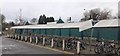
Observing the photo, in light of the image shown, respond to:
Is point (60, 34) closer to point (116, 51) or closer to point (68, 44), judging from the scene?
point (68, 44)

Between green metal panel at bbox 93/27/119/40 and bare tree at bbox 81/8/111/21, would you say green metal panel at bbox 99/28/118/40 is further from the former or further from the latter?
bare tree at bbox 81/8/111/21

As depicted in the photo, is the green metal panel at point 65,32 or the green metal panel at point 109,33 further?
the green metal panel at point 65,32

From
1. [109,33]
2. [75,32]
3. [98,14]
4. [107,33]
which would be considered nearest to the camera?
[109,33]

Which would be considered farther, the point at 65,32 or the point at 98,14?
the point at 98,14

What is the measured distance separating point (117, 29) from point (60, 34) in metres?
19.5

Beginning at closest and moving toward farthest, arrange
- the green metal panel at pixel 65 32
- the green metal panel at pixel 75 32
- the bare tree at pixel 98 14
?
the green metal panel at pixel 75 32 < the green metal panel at pixel 65 32 < the bare tree at pixel 98 14

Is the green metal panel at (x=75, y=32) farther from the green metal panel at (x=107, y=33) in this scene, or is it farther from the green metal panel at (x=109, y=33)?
the green metal panel at (x=109, y=33)

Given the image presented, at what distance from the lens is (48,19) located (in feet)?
390

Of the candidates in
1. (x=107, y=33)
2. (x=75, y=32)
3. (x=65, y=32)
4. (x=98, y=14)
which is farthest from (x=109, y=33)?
(x=98, y=14)

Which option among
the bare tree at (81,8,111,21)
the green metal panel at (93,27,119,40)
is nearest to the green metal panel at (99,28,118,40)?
the green metal panel at (93,27,119,40)

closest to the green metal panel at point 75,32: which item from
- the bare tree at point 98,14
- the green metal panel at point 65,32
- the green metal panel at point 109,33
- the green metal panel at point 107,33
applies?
the green metal panel at point 65,32

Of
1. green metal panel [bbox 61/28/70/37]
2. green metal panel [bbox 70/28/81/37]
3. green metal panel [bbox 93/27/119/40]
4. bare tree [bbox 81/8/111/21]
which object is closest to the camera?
green metal panel [bbox 93/27/119/40]

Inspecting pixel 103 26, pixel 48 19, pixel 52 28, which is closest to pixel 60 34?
pixel 52 28

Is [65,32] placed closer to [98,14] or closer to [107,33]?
[107,33]
